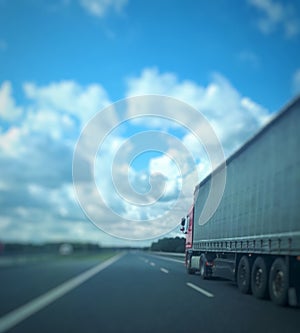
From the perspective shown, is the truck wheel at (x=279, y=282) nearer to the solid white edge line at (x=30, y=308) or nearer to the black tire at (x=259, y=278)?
the black tire at (x=259, y=278)

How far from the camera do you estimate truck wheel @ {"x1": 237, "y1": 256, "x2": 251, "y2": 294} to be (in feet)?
44.9

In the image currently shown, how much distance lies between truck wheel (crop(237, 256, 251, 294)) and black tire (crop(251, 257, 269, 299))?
1.62ft

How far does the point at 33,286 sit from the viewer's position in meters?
15.3

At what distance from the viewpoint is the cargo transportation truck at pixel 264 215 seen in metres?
10.5

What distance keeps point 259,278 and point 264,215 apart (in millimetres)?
1863

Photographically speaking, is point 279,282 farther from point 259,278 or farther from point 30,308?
point 30,308

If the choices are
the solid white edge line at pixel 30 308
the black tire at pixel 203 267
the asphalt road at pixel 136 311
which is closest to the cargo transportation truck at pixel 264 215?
the asphalt road at pixel 136 311

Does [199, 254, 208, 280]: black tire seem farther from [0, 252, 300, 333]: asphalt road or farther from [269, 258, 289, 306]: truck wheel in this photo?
[269, 258, 289, 306]: truck wheel

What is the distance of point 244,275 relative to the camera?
14.1 m

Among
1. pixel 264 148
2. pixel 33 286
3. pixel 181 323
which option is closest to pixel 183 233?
pixel 33 286

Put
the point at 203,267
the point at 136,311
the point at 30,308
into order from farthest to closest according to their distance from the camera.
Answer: the point at 203,267 < the point at 30,308 < the point at 136,311

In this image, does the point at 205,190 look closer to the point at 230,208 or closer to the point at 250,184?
the point at 230,208

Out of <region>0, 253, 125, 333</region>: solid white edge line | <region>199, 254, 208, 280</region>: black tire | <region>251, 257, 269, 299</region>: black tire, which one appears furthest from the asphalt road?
<region>199, 254, 208, 280</region>: black tire

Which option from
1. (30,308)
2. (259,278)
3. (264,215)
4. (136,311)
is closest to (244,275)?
(259,278)
